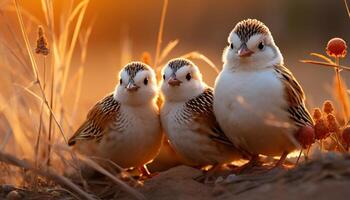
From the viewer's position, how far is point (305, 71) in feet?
45.4

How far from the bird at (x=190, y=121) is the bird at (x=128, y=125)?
90 millimetres

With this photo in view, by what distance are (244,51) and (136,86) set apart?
0.79 metres

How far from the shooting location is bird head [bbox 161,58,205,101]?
18.7ft

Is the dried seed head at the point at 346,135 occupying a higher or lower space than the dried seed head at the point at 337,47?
lower

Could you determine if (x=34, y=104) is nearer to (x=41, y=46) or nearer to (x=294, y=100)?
(x=41, y=46)

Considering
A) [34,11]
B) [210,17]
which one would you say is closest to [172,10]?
[210,17]

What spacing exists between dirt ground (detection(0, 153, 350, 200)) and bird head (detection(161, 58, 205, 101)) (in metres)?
0.47

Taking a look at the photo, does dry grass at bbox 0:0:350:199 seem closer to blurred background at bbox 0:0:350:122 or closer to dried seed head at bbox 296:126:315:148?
dried seed head at bbox 296:126:315:148

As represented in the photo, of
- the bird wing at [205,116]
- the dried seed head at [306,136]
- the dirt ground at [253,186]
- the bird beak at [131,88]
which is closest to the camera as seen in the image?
the dirt ground at [253,186]

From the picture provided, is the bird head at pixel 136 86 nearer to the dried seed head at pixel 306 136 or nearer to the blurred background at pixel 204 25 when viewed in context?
the dried seed head at pixel 306 136

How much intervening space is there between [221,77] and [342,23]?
11438 millimetres

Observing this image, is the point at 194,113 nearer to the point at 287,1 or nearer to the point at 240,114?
the point at 240,114

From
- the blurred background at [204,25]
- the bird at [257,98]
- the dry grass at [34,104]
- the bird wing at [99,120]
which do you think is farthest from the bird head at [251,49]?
the blurred background at [204,25]

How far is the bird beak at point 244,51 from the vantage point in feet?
17.1
